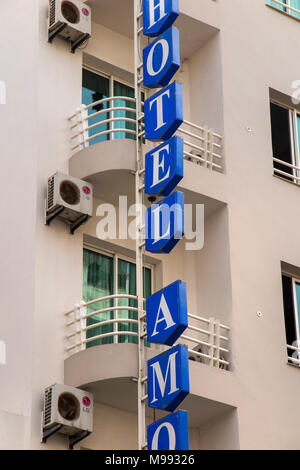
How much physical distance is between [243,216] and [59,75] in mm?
4476

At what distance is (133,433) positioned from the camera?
68.4 ft

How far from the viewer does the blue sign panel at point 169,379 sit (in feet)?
62.5

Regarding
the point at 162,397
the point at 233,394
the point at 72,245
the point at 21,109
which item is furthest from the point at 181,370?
the point at 21,109

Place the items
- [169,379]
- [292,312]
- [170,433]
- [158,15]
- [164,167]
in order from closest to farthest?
[170,433] < [169,379] < [164,167] < [158,15] < [292,312]

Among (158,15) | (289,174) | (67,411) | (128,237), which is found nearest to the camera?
(67,411)

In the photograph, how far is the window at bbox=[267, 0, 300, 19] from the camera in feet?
87.5

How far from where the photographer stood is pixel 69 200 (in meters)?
21.5

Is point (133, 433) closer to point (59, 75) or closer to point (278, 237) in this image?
point (278, 237)

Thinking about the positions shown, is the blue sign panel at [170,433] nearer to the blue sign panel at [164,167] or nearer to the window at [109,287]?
the window at [109,287]

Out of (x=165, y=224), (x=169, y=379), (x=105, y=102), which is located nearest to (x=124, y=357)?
(x=169, y=379)

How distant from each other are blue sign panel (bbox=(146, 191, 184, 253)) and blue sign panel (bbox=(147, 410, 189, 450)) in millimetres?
2978

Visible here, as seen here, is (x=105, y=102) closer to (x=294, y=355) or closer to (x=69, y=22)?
(x=69, y=22)

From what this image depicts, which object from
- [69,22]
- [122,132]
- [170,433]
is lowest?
[170,433]

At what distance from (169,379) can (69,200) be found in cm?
408
